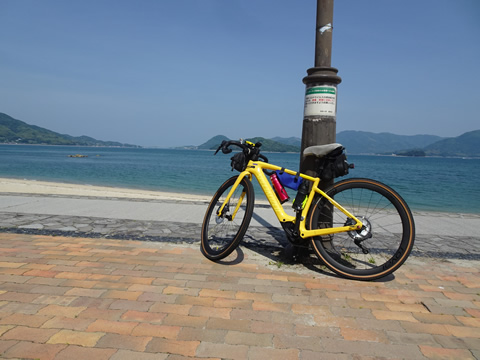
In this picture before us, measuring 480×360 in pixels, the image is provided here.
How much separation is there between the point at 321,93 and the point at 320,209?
1299 millimetres

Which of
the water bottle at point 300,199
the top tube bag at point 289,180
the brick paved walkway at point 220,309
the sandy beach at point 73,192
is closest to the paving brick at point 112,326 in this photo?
the brick paved walkway at point 220,309

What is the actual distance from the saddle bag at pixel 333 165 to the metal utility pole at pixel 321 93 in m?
0.24

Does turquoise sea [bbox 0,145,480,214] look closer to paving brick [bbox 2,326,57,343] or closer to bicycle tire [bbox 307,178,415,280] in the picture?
bicycle tire [bbox 307,178,415,280]

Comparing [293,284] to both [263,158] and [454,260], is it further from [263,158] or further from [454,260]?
[454,260]

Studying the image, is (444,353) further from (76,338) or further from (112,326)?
(76,338)

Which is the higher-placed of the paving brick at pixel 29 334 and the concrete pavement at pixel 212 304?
the paving brick at pixel 29 334

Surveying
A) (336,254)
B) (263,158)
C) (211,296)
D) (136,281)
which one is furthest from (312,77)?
(136,281)

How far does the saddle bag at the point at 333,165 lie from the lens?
3407 mm

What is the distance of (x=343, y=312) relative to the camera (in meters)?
2.55

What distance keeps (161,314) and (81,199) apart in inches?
246

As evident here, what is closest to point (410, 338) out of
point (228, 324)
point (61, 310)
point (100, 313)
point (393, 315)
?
point (393, 315)

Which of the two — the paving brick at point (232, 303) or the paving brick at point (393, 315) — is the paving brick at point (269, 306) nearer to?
the paving brick at point (232, 303)

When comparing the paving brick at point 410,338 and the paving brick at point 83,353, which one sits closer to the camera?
the paving brick at point 83,353

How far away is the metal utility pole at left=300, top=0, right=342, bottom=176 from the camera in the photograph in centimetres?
377
